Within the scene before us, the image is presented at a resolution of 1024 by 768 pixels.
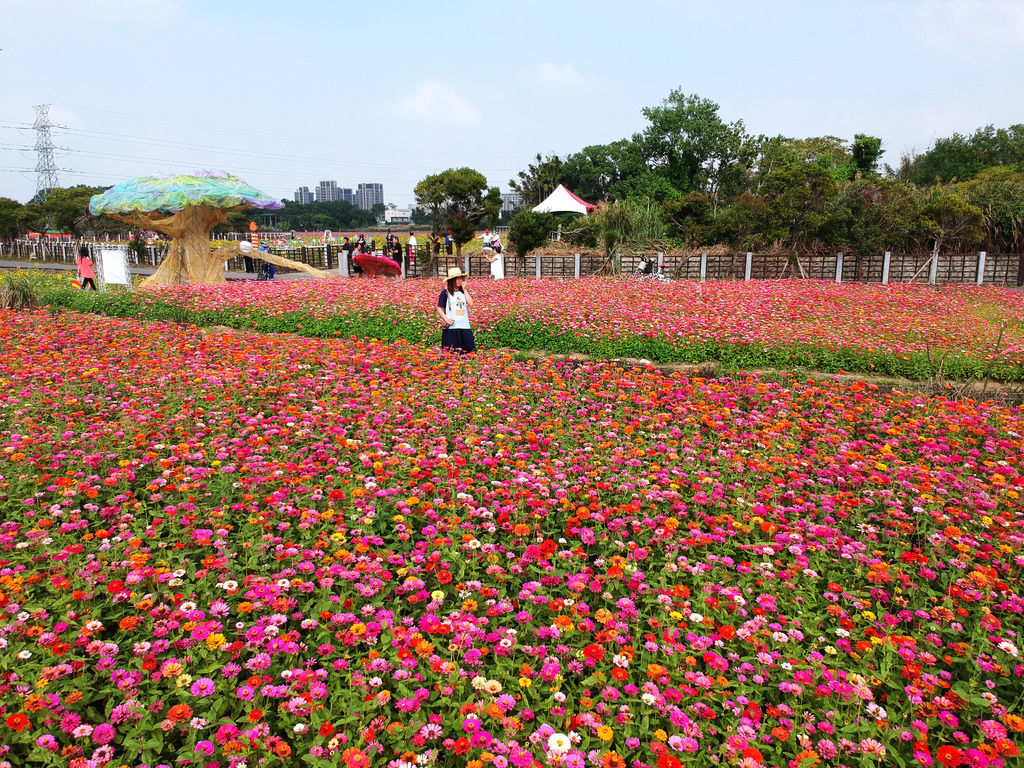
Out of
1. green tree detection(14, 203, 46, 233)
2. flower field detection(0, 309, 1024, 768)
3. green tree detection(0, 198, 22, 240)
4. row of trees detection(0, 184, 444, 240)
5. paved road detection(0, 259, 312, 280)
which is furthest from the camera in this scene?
green tree detection(0, 198, 22, 240)

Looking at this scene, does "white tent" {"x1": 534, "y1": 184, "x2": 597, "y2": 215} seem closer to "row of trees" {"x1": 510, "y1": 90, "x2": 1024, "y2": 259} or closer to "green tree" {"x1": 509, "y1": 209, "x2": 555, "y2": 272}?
"row of trees" {"x1": 510, "y1": 90, "x2": 1024, "y2": 259}

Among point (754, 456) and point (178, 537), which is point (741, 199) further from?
point (178, 537)

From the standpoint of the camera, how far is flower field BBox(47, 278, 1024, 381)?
7.69 metres

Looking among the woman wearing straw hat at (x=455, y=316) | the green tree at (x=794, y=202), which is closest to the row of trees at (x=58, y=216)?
the green tree at (x=794, y=202)

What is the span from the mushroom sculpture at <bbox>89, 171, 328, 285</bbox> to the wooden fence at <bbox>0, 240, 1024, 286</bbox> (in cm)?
195

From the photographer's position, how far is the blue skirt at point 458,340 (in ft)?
23.6

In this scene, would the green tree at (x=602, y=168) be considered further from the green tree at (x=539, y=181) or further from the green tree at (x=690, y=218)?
the green tree at (x=690, y=218)

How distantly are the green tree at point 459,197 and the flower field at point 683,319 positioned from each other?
18293 millimetres

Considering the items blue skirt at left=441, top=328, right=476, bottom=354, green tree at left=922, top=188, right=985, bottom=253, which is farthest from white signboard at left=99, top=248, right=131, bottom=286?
green tree at left=922, top=188, right=985, bottom=253

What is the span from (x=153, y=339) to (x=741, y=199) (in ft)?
59.5

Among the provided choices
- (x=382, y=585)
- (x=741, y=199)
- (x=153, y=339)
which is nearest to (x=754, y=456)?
(x=382, y=585)

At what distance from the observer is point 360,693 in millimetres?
2236

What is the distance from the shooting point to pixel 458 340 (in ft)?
23.6

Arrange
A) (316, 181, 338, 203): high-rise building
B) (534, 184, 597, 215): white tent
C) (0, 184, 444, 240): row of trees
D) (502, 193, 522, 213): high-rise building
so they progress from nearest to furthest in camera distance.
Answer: (534, 184, 597, 215): white tent → (0, 184, 444, 240): row of trees → (502, 193, 522, 213): high-rise building → (316, 181, 338, 203): high-rise building
